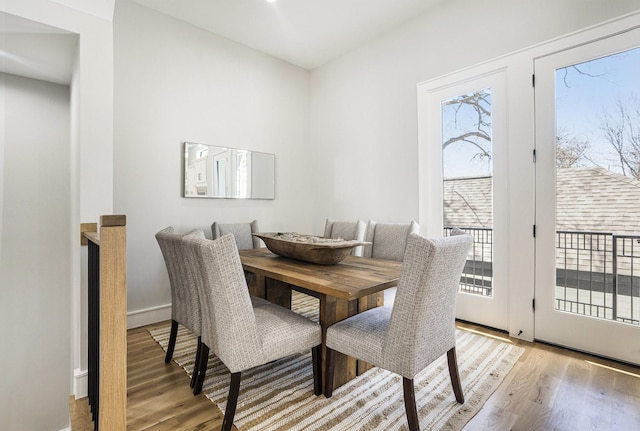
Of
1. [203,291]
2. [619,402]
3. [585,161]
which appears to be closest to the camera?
[203,291]

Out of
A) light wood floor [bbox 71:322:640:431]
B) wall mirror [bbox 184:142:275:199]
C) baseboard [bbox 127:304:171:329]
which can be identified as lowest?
light wood floor [bbox 71:322:640:431]

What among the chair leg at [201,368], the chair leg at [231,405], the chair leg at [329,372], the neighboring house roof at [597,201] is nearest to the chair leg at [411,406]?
the chair leg at [329,372]

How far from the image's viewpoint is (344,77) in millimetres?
4055

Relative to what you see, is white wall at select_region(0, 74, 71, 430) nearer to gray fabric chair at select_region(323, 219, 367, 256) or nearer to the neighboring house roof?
gray fabric chair at select_region(323, 219, 367, 256)

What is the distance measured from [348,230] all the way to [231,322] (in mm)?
1871

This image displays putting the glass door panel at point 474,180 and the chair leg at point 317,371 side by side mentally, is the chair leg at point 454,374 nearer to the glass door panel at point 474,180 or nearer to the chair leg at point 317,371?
the chair leg at point 317,371

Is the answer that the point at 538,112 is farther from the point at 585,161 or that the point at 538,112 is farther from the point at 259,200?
the point at 259,200

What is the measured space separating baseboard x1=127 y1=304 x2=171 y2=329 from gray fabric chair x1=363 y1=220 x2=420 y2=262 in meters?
2.10

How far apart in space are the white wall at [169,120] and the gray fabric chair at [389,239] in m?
1.65

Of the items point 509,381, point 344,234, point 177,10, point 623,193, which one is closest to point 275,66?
point 177,10

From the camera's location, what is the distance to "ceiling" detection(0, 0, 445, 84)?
7.18ft

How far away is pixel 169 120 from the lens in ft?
10.5

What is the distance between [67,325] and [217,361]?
63.1 inches

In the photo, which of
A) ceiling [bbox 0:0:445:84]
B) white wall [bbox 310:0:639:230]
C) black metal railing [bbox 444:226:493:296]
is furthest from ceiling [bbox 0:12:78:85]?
black metal railing [bbox 444:226:493:296]
